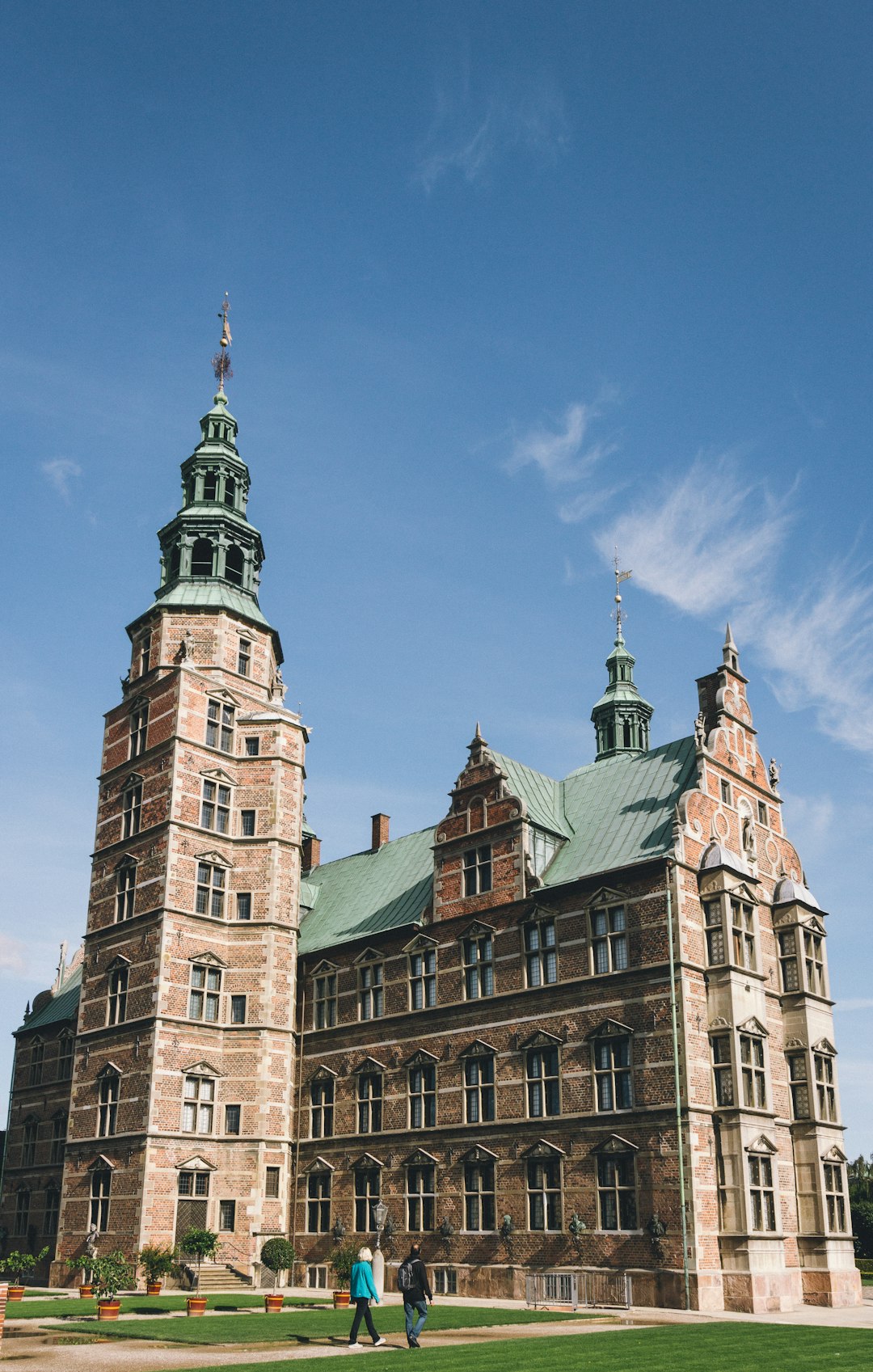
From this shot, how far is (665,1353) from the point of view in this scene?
66.0 ft

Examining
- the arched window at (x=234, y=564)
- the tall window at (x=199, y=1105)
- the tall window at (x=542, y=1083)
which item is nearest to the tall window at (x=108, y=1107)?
the tall window at (x=199, y=1105)

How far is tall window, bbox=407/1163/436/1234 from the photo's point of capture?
4031 centimetres

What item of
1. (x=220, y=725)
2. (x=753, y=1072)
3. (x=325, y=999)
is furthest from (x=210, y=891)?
(x=753, y=1072)

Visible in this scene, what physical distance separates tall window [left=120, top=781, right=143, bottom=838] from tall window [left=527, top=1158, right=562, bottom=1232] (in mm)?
21171

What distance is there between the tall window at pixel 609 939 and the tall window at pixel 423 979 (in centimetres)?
747

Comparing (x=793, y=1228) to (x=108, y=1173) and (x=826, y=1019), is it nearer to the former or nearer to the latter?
(x=826, y=1019)

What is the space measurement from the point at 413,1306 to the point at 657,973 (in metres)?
14.8

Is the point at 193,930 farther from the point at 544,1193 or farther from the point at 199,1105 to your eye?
the point at 544,1193

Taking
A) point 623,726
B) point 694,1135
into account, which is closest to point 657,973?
point 694,1135

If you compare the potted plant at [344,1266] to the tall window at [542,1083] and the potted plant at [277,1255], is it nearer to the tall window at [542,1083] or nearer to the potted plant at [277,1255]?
the potted plant at [277,1255]

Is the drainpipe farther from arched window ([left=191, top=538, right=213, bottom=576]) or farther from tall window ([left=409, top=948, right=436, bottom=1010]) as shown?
arched window ([left=191, top=538, right=213, bottom=576])

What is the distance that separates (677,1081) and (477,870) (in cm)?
1088

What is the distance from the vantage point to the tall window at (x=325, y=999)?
47156mm

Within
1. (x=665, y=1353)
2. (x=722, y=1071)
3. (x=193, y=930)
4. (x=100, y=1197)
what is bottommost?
(x=665, y=1353)
